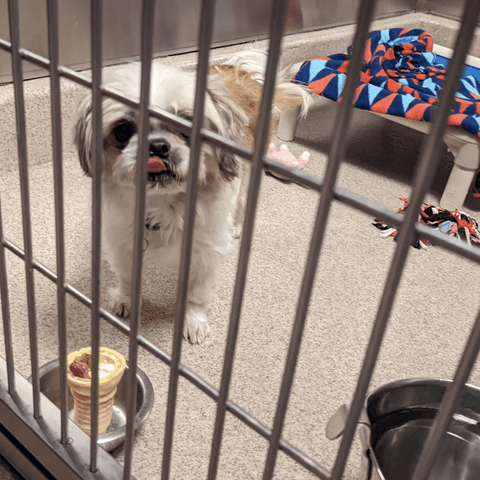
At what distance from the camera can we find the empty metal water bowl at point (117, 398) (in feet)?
3.42

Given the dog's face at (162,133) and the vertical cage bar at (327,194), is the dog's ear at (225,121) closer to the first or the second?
the dog's face at (162,133)

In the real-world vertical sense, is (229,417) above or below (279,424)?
below

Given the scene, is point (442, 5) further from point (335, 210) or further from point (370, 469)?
point (370, 469)

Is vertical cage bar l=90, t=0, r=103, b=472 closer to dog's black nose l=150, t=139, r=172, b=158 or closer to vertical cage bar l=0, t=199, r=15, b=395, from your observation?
vertical cage bar l=0, t=199, r=15, b=395

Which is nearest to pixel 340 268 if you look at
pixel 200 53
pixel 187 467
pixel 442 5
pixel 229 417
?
pixel 229 417

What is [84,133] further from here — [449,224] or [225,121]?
[449,224]

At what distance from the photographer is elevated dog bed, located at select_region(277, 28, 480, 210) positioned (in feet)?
6.85

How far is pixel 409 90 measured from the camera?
2.35 metres

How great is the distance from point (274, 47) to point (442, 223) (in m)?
1.74

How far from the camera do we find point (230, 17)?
2.52 m

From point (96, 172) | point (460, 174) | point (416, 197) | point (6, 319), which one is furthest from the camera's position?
point (460, 174)

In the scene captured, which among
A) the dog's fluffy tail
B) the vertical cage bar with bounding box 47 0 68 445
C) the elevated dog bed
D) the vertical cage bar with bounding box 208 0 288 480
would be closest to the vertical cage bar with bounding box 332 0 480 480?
the vertical cage bar with bounding box 208 0 288 480

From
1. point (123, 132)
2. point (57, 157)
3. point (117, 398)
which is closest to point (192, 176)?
point (57, 157)

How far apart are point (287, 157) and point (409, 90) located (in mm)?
645
